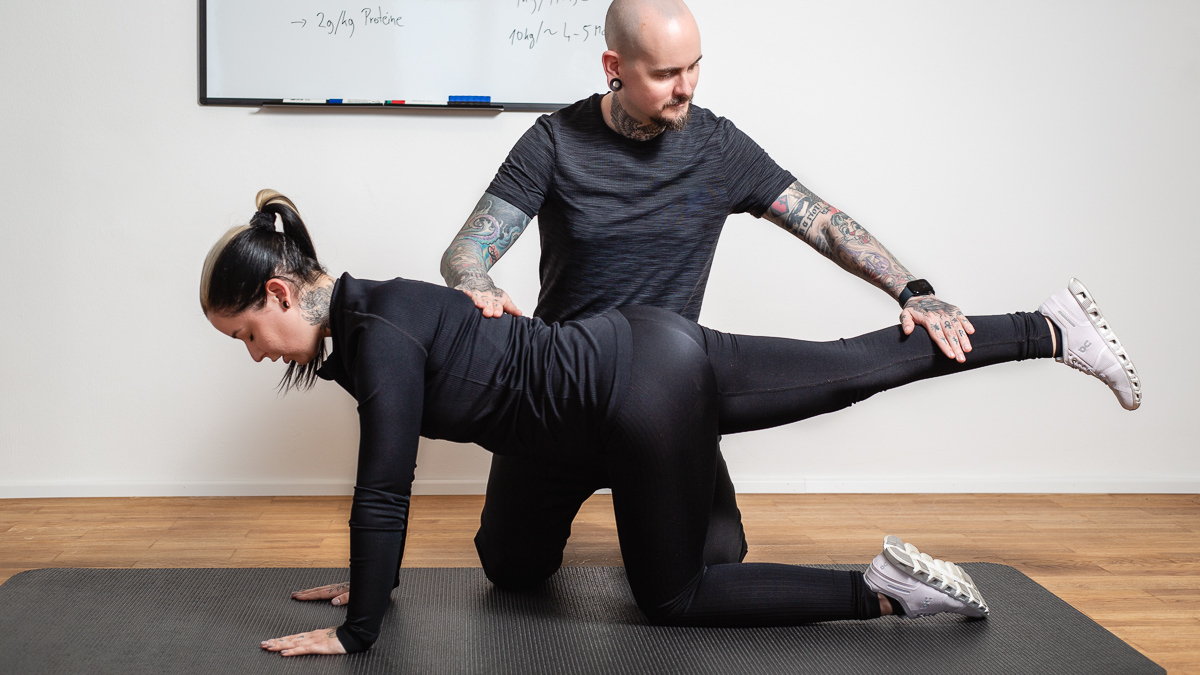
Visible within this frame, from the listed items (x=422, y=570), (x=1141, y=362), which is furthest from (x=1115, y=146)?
(x=422, y=570)

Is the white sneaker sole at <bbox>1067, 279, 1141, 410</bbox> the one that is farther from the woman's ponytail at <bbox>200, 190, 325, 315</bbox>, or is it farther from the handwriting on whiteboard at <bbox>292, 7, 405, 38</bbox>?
the handwriting on whiteboard at <bbox>292, 7, 405, 38</bbox>

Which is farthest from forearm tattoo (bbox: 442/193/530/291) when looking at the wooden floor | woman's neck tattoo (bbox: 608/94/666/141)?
the wooden floor

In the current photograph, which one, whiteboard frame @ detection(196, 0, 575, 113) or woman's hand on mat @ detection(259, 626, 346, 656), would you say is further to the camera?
whiteboard frame @ detection(196, 0, 575, 113)

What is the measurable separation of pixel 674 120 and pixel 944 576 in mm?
1047

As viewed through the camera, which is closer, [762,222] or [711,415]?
[711,415]

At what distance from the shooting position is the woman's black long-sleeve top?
1298 millimetres

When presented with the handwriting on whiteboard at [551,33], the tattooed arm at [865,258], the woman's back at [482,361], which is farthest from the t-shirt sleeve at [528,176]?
the handwriting on whiteboard at [551,33]

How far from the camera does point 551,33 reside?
2625 mm

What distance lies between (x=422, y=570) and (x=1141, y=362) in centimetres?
255

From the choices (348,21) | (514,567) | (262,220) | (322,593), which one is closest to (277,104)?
(348,21)

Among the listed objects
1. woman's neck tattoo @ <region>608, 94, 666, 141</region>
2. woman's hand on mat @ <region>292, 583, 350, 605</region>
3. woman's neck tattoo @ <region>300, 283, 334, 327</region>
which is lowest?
woman's hand on mat @ <region>292, 583, 350, 605</region>

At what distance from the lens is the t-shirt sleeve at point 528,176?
1782 mm

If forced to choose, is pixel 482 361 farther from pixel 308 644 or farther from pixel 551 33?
pixel 551 33

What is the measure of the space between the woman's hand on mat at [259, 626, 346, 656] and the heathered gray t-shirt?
793 mm
